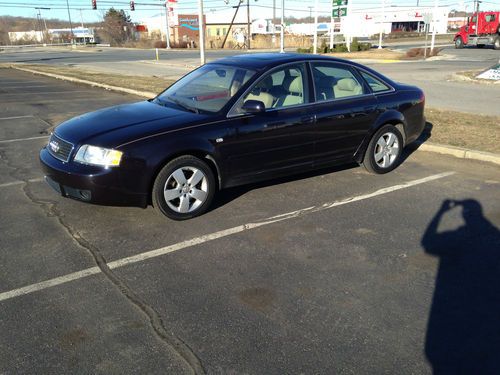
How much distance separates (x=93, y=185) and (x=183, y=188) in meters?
0.87

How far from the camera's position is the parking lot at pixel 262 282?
2.85 m

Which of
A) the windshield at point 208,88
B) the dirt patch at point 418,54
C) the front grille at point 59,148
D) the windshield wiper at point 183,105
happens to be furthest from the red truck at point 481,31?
the front grille at point 59,148

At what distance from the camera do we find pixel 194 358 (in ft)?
9.21

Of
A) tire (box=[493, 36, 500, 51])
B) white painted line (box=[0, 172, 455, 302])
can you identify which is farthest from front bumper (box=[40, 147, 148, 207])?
tire (box=[493, 36, 500, 51])

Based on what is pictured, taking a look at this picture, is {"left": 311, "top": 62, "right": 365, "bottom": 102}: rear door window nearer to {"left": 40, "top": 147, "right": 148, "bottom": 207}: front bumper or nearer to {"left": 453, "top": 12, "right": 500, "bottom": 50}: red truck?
{"left": 40, "top": 147, "right": 148, "bottom": 207}: front bumper

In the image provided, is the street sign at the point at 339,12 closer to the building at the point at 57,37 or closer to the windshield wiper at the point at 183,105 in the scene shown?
the windshield wiper at the point at 183,105

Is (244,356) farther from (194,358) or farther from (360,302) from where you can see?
(360,302)

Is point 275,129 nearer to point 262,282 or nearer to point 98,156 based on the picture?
point 98,156

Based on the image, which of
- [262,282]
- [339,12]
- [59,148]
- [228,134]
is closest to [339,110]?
[228,134]

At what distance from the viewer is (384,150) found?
6.38 m

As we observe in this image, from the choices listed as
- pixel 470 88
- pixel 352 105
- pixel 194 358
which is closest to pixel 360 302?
pixel 194 358

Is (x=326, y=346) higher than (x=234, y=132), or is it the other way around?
(x=234, y=132)

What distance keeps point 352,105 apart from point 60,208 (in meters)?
3.68

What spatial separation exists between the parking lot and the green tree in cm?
10127
